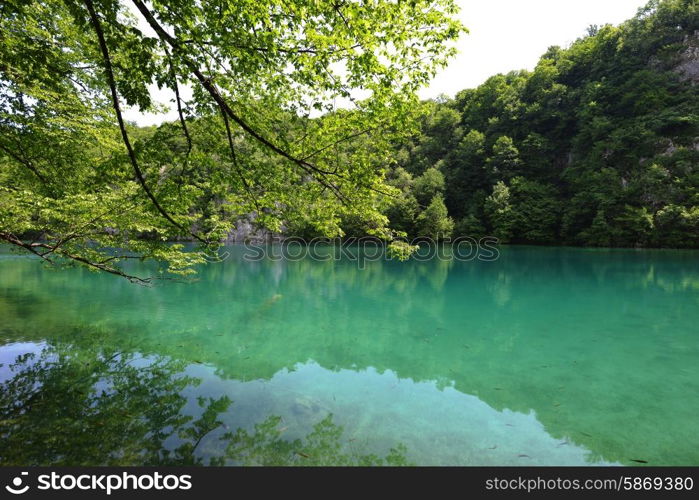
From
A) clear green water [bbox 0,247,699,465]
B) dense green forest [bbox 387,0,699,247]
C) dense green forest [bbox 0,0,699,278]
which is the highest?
dense green forest [bbox 387,0,699,247]

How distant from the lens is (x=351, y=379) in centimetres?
712

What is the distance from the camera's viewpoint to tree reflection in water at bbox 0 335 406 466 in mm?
4207

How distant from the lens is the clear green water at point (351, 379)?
180 inches

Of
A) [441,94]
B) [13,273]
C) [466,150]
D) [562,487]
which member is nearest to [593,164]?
[466,150]

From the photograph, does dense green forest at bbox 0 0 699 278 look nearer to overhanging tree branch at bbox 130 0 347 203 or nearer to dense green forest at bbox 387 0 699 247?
overhanging tree branch at bbox 130 0 347 203

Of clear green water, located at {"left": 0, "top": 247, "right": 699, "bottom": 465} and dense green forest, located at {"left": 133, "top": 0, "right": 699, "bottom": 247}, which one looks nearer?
clear green water, located at {"left": 0, "top": 247, "right": 699, "bottom": 465}

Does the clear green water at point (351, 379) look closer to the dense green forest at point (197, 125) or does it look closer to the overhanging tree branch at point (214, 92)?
the dense green forest at point (197, 125)

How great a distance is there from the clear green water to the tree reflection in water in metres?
0.03

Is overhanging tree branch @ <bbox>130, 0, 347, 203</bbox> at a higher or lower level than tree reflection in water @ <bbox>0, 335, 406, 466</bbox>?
higher

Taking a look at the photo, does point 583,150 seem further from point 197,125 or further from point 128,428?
point 128,428

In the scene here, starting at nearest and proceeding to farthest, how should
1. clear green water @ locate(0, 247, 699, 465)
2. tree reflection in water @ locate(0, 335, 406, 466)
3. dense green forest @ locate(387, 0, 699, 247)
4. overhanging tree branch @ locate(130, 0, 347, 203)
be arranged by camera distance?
overhanging tree branch @ locate(130, 0, 347, 203), tree reflection in water @ locate(0, 335, 406, 466), clear green water @ locate(0, 247, 699, 465), dense green forest @ locate(387, 0, 699, 247)

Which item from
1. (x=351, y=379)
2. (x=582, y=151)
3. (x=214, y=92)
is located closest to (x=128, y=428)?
(x=351, y=379)

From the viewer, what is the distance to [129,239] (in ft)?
22.9

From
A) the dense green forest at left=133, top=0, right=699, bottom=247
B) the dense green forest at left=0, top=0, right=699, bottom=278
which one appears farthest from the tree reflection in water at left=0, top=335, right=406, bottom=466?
the dense green forest at left=133, top=0, right=699, bottom=247
